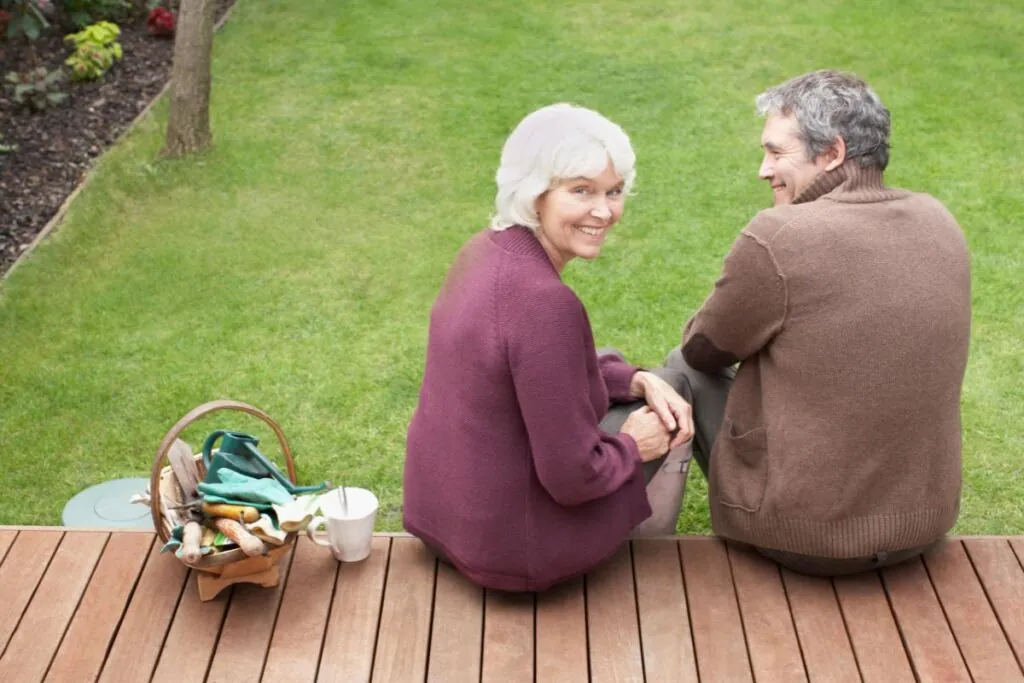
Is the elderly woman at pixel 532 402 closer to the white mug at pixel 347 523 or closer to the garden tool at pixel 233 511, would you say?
the white mug at pixel 347 523

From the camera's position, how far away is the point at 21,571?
3.09 meters

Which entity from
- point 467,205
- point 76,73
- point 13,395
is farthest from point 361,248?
point 76,73

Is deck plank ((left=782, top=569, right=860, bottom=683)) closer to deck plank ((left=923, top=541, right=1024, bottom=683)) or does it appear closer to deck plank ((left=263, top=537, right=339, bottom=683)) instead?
deck plank ((left=923, top=541, right=1024, bottom=683))

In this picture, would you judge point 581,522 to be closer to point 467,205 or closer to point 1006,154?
point 467,205

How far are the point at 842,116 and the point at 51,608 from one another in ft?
7.04

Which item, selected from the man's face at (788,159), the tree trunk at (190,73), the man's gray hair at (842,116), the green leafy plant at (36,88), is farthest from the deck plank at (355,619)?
the green leafy plant at (36,88)

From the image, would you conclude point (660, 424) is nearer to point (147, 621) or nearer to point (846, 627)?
point (846, 627)

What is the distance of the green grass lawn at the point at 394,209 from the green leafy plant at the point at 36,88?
1.87 feet

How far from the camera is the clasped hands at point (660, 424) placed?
9.71 feet

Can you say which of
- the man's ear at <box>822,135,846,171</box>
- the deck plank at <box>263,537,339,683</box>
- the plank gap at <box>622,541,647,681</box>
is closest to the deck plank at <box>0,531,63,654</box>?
the deck plank at <box>263,537,339,683</box>

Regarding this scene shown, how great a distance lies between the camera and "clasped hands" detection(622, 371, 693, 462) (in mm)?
2961

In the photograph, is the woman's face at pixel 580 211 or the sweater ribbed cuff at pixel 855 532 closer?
the woman's face at pixel 580 211

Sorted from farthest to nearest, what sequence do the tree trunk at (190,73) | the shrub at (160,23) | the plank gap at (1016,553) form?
the shrub at (160,23)
the tree trunk at (190,73)
the plank gap at (1016,553)

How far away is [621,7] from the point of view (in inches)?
313
